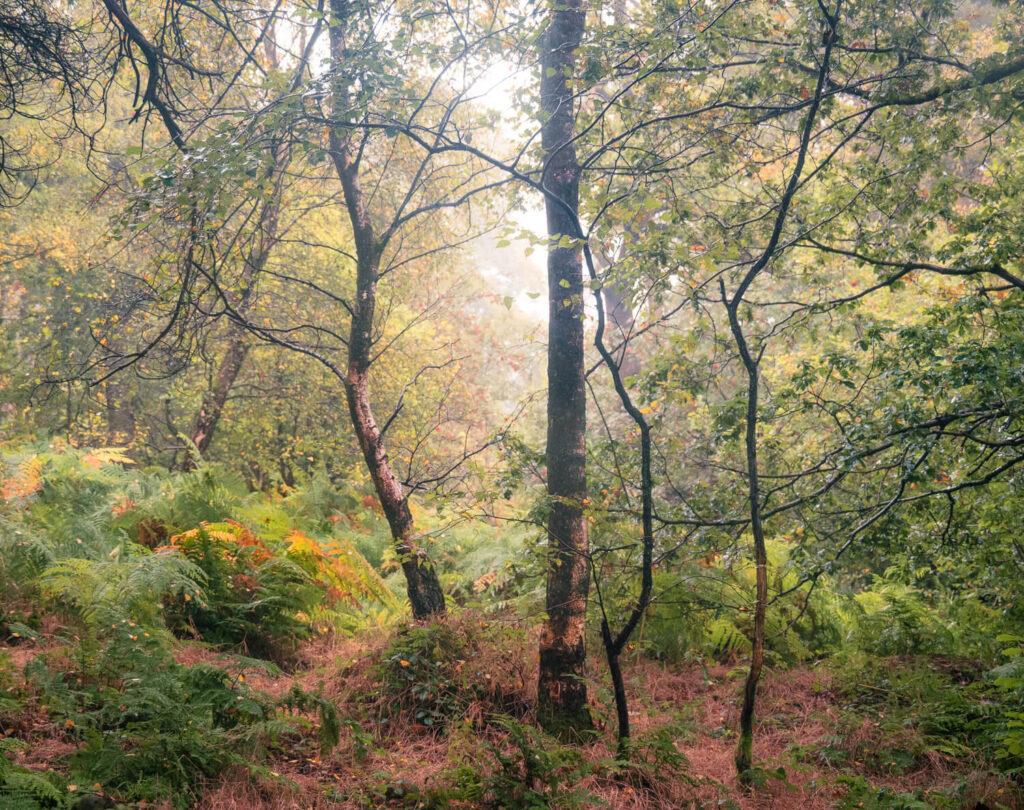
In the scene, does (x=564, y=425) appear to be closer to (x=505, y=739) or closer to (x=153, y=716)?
(x=505, y=739)

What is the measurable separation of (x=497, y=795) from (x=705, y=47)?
15.5 feet

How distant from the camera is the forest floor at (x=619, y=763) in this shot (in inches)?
123

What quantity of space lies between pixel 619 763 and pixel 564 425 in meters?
2.08

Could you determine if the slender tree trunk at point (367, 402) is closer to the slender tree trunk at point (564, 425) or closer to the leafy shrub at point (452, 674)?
the leafy shrub at point (452, 674)

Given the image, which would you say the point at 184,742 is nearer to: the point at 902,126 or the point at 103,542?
the point at 103,542

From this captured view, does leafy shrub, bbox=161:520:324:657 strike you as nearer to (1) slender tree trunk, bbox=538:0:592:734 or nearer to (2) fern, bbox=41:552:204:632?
(2) fern, bbox=41:552:204:632

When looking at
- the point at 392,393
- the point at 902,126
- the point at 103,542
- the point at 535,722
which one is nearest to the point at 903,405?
the point at 902,126

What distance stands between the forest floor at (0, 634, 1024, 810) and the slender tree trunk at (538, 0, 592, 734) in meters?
0.30

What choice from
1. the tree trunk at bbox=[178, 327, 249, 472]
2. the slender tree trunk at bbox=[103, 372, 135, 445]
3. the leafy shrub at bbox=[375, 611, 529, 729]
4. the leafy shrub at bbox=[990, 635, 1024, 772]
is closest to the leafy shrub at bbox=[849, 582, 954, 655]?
the leafy shrub at bbox=[990, 635, 1024, 772]

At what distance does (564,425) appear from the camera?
4.45 metres

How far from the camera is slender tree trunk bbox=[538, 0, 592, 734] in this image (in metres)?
4.18

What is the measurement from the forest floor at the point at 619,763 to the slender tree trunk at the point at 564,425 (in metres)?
0.30

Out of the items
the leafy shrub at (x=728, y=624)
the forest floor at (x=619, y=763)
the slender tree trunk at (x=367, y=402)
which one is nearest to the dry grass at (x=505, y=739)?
the forest floor at (x=619, y=763)

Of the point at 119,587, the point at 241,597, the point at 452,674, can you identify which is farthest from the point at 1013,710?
the point at 119,587
